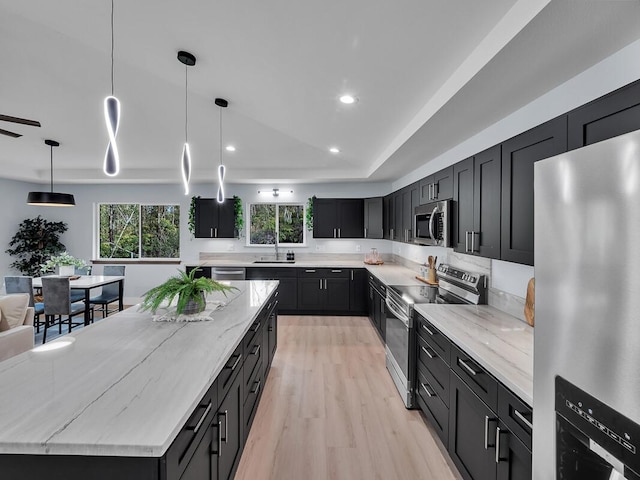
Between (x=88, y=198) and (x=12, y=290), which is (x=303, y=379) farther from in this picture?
(x=88, y=198)

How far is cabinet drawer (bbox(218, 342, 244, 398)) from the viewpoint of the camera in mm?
1502

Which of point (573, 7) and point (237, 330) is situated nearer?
point (573, 7)

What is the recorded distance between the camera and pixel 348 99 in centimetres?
258

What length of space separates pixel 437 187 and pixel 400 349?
Answer: 163 centimetres

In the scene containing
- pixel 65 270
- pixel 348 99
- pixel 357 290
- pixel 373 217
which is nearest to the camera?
pixel 348 99

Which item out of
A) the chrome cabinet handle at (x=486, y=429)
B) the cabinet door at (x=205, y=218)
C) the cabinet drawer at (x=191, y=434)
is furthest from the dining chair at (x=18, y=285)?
the chrome cabinet handle at (x=486, y=429)

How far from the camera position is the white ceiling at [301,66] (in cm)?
143

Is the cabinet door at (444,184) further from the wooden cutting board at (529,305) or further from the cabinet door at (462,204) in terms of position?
the wooden cutting board at (529,305)

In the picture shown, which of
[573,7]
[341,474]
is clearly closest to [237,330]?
[341,474]

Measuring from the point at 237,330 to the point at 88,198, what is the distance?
20.5 feet

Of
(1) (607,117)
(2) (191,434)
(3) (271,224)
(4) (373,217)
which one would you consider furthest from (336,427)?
(3) (271,224)

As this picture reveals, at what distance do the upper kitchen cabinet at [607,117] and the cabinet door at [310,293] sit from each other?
4417 millimetres

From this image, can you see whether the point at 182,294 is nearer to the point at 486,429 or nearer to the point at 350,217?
the point at 486,429

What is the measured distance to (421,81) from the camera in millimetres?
2107
